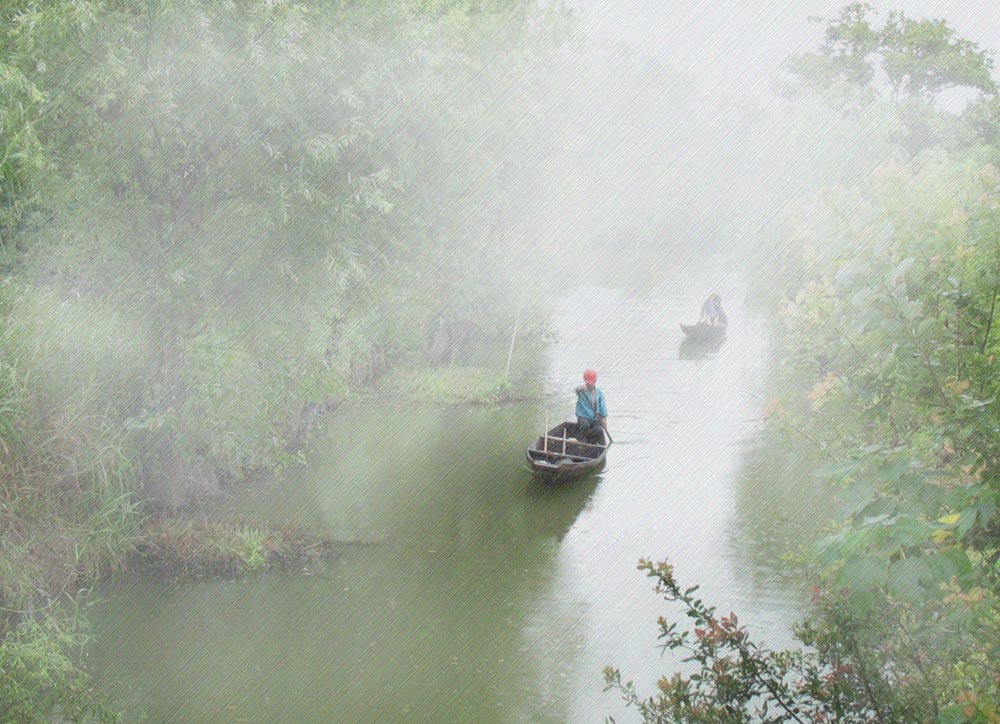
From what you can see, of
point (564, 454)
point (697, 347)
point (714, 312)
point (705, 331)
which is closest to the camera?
point (564, 454)

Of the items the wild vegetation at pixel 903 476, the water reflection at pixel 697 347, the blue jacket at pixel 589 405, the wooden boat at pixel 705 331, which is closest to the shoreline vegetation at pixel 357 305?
the wild vegetation at pixel 903 476

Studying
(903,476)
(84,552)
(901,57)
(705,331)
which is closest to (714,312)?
(705,331)

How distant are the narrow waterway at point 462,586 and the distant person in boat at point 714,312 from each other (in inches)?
363

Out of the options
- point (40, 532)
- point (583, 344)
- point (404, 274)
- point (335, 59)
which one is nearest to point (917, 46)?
point (583, 344)

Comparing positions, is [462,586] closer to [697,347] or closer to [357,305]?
[357,305]

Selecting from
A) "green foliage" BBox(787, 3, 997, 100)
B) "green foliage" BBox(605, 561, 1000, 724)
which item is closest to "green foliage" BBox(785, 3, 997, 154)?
"green foliage" BBox(787, 3, 997, 100)

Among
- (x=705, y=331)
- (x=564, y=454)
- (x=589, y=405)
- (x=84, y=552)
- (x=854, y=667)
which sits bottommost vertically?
(x=84, y=552)

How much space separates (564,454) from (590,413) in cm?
157

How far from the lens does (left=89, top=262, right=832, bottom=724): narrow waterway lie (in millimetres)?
8234

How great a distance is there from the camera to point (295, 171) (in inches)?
426

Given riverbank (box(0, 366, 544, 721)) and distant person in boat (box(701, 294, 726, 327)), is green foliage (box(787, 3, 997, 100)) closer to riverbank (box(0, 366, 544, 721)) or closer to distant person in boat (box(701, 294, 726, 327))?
distant person in boat (box(701, 294, 726, 327))

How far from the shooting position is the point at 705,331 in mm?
26969

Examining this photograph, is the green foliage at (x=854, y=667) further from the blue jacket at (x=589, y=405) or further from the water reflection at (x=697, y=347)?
the water reflection at (x=697, y=347)

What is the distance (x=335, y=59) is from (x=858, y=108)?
1981cm
